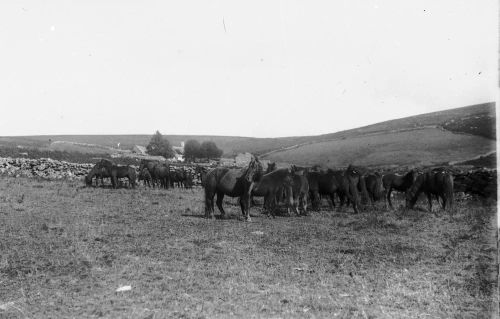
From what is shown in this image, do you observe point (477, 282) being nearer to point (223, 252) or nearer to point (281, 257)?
point (281, 257)

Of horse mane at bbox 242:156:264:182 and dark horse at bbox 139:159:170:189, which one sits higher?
horse mane at bbox 242:156:264:182

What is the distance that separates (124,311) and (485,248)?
25.0 feet

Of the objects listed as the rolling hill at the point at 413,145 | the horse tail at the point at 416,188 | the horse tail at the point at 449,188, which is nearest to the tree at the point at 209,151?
the rolling hill at the point at 413,145

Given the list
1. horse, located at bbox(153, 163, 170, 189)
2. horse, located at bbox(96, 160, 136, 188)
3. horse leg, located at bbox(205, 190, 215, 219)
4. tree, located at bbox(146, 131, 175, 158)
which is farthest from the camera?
tree, located at bbox(146, 131, 175, 158)

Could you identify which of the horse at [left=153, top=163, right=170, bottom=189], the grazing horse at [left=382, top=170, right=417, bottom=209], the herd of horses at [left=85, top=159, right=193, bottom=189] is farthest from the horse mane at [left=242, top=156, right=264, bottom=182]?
the horse at [left=153, top=163, right=170, bottom=189]

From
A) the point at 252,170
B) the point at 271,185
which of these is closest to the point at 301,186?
the point at 271,185

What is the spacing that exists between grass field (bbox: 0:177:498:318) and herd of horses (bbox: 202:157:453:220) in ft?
3.66

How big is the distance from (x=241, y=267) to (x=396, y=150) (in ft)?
144

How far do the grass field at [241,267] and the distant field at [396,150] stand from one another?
3025 cm

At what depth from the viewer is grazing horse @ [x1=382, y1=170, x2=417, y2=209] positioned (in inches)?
733

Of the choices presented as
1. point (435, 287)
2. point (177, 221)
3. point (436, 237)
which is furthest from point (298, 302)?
point (177, 221)

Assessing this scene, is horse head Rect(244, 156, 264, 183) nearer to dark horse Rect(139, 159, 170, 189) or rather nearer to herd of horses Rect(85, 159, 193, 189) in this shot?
herd of horses Rect(85, 159, 193, 189)

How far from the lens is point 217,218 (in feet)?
45.4

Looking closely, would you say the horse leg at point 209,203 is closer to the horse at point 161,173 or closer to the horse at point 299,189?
the horse at point 299,189
